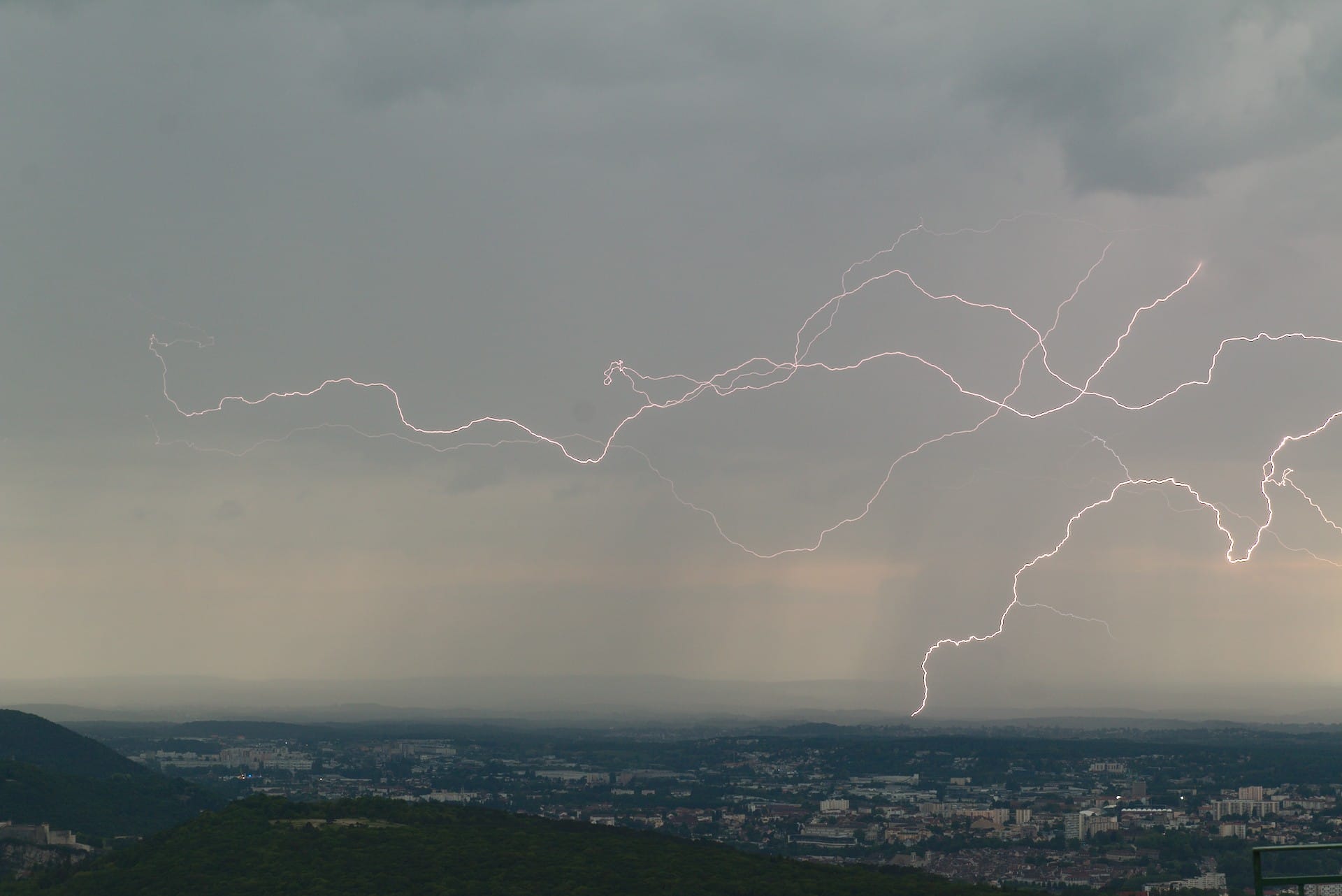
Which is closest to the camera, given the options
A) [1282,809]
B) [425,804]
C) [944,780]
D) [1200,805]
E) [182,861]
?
[182,861]

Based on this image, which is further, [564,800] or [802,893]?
[564,800]

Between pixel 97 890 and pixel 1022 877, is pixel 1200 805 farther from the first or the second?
pixel 97 890

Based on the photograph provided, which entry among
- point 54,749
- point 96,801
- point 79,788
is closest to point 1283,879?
point 96,801

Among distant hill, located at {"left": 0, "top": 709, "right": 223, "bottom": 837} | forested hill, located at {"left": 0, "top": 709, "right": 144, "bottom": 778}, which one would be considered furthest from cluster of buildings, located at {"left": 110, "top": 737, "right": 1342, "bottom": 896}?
distant hill, located at {"left": 0, "top": 709, "right": 223, "bottom": 837}

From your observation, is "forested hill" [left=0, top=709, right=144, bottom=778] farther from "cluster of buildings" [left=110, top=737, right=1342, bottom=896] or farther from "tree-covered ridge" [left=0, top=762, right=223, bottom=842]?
"cluster of buildings" [left=110, top=737, right=1342, bottom=896]

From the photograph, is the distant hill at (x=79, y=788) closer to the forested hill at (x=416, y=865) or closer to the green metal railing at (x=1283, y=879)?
the forested hill at (x=416, y=865)

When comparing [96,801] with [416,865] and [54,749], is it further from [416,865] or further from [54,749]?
[416,865]

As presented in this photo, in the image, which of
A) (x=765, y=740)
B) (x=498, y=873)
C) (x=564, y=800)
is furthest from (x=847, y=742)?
(x=498, y=873)
